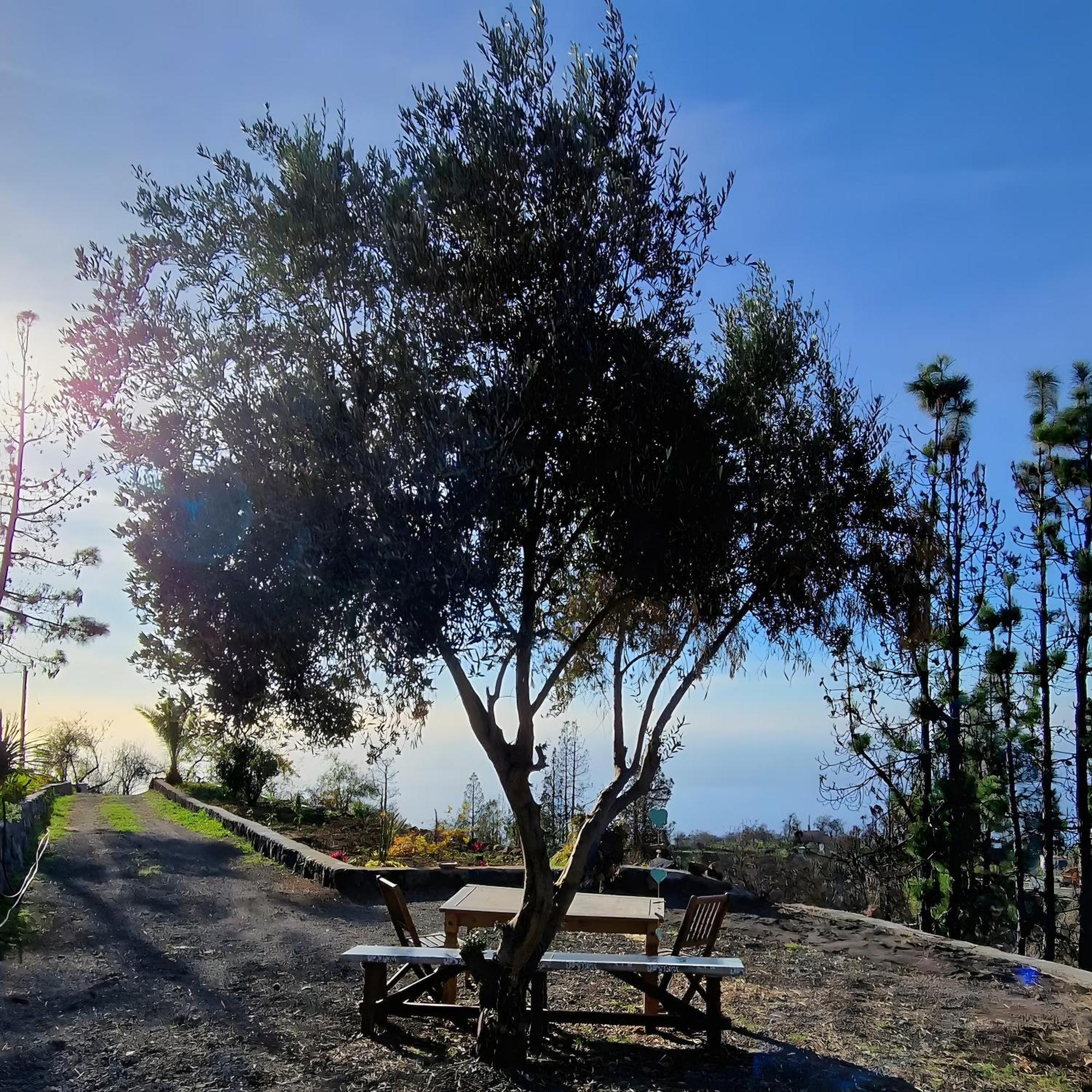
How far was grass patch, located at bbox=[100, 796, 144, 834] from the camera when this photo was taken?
17.9m

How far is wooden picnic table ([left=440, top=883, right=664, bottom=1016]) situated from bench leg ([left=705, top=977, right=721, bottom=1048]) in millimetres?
624

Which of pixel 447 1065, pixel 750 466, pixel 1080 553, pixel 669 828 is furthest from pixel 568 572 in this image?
pixel 1080 553

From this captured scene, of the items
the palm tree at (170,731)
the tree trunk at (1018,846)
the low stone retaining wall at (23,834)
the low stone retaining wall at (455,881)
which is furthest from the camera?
the palm tree at (170,731)

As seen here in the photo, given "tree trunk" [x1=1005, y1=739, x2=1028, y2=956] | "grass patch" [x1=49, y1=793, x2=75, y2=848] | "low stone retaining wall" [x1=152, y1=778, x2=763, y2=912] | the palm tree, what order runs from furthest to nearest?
the palm tree, "tree trunk" [x1=1005, y1=739, x2=1028, y2=956], "grass patch" [x1=49, y1=793, x2=75, y2=848], "low stone retaining wall" [x1=152, y1=778, x2=763, y2=912]

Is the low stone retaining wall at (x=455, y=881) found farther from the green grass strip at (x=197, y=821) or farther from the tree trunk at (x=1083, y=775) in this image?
the tree trunk at (x=1083, y=775)

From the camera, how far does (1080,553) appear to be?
16.3m

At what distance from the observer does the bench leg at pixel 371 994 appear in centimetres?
609

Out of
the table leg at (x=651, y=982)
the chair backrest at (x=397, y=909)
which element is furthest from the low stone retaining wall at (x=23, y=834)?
the table leg at (x=651, y=982)

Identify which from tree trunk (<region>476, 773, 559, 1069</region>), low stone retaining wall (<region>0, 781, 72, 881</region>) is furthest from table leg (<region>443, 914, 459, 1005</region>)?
low stone retaining wall (<region>0, 781, 72, 881</region>)

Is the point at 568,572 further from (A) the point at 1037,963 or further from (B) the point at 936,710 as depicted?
(B) the point at 936,710

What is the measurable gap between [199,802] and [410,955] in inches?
742

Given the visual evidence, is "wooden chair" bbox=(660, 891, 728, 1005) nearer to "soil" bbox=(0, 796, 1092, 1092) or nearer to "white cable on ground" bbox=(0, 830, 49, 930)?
"soil" bbox=(0, 796, 1092, 1092)

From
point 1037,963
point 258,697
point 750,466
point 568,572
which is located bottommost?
point 1037,963

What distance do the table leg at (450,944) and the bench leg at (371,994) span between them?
65 centimetres
